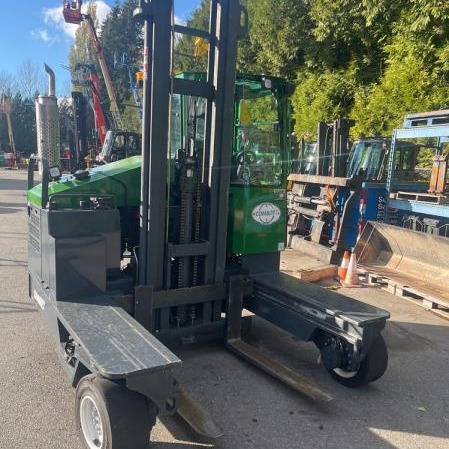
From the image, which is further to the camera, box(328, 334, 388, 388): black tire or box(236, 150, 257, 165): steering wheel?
box(236, 150, 257, 165): steering wheel

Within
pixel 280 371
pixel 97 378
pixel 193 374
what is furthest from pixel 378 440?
pixel 97 378

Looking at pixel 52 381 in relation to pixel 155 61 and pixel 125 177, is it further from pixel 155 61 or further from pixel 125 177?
pixel 155 61

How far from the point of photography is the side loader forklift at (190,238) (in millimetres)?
3730

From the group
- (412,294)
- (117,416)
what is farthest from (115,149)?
(117,416)

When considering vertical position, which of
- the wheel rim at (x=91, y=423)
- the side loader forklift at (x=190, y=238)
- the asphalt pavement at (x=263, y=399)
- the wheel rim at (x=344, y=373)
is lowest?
the asphalt pavement at (x=263, y=399)

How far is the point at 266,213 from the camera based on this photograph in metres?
4.58

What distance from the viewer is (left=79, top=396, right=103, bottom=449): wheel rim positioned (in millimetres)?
2936

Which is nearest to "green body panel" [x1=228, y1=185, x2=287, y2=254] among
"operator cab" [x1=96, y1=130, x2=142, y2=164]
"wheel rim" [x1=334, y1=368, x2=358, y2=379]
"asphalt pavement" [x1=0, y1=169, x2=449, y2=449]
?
"asphalt pavement" [x1=0, y1=169, x2=449, y2=449]

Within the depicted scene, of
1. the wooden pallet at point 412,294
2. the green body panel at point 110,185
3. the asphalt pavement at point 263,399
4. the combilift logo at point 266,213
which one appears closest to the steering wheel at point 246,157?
the combilift logo at point 266,213

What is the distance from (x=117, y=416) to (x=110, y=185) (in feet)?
7.21

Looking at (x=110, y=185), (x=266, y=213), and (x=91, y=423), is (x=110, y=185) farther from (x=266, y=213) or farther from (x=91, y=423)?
(x=91, y=423)

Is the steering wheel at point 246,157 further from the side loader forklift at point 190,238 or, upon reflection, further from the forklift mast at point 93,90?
the forklift mast at point 93,90

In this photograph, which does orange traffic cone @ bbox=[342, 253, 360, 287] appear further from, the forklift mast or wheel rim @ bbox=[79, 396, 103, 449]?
the forklift mast

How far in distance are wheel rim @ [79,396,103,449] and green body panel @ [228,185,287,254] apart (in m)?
2.04
